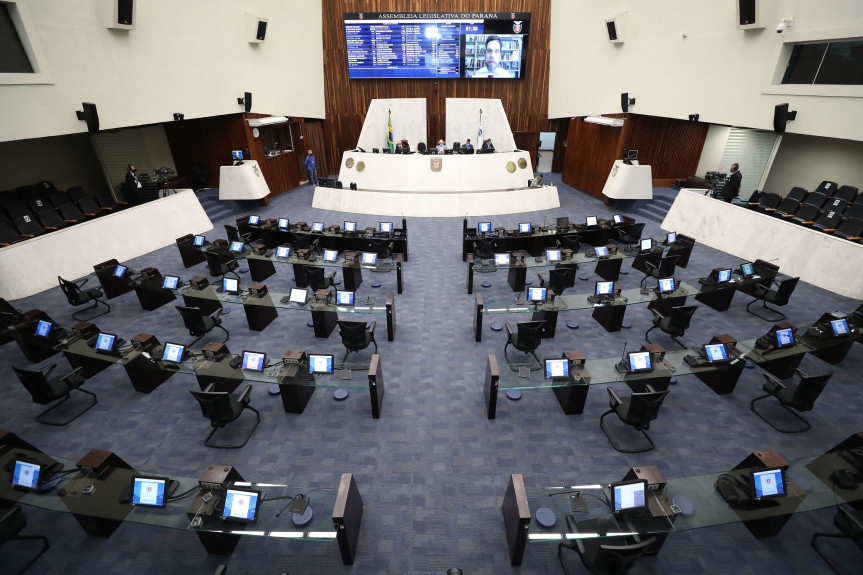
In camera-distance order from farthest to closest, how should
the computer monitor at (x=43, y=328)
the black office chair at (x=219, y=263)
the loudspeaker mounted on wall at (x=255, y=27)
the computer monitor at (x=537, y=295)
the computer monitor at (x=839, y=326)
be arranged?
the loudspeaker mounted on wall at (x=255, y=27), the black office chair at (x=219, y=263), the computer monitor at (x=537, y=295), the computer monitor at (x=43, y=328), the computer monitor at (x=839, y=326)

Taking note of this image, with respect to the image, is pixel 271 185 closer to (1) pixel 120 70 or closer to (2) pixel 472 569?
(1) pixel 120 70

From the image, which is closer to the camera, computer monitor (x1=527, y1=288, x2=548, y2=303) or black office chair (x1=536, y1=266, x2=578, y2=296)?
computer monitor (x1=527, y1=288, x2=548, y2=303)

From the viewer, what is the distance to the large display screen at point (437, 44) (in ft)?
56.9

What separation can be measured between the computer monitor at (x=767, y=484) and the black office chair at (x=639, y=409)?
1.17 meters

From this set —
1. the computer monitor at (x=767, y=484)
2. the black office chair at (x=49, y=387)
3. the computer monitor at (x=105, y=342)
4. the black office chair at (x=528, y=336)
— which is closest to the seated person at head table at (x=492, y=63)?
the black office chair at (x=528, y=336)

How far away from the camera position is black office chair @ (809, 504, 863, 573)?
3.82 m

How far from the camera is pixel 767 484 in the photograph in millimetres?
3979

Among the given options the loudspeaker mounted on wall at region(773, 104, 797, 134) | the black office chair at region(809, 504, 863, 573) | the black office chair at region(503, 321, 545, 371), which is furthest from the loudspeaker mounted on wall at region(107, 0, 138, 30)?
the loudspeaker mounted on wall at region(773, 104, 797, 134)

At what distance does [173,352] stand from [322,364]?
2253 millimetres

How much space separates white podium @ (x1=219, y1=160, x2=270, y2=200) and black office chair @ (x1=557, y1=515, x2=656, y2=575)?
1428cm

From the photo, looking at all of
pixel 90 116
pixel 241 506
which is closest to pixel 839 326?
pixel 241 506

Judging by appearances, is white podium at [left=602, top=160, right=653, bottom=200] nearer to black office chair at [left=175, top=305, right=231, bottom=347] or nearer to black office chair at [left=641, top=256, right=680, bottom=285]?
black office chair at [left=641, top=256, right=680, bottom=285]

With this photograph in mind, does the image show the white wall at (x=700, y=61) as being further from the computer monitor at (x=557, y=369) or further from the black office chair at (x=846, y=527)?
the computer monitor at (x=557, y=369)

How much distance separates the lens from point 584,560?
3.75 m
